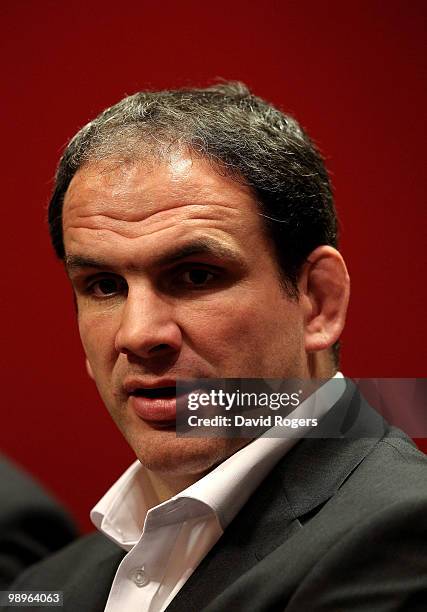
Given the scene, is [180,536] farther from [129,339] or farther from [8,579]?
[8,579]

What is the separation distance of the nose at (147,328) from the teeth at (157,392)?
0.16ft

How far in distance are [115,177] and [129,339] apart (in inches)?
9.2

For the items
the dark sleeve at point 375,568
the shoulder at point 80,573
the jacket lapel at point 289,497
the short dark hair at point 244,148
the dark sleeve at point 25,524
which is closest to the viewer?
the dark sleeve at point 375,568

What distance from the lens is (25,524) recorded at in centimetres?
170

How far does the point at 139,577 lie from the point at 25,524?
0.54m

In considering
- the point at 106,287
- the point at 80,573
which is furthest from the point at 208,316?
the point at 80,573

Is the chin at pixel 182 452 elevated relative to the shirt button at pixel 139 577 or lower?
elevated

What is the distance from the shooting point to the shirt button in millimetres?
1216

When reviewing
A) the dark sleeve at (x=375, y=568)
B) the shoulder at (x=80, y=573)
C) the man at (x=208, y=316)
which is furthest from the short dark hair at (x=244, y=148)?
the shoulder at (x=80, y=573)

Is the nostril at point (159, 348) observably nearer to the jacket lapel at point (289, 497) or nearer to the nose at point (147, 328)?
the nose at point (147, 328)

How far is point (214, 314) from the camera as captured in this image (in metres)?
1.19

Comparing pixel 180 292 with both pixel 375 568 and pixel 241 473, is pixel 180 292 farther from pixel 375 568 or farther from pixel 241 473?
pixel 375 568

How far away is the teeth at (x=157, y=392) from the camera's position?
1.19m

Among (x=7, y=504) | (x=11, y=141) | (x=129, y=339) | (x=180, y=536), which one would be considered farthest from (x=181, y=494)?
(x=11, y=141)
